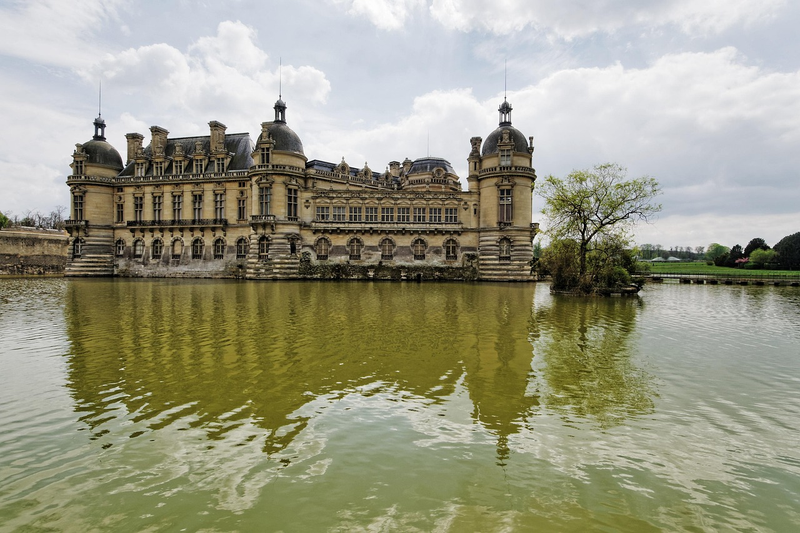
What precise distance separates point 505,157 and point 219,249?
3517 cm

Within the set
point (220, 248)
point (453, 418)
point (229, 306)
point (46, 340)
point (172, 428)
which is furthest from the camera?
point (220, 248)

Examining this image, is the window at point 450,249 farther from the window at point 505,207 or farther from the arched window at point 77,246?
the arched window at point 77,246

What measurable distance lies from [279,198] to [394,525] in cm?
4551

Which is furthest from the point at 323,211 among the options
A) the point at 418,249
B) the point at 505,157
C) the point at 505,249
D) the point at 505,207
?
the point at 505,157

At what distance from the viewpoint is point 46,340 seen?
13.4 metres

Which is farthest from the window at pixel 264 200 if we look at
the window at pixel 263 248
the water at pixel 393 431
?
the water at pixel 393 431

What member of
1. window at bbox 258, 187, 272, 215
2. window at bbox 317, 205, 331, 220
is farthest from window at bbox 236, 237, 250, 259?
window at bbox 317, 205, 331, 220

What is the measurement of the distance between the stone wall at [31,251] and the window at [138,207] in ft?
53.2

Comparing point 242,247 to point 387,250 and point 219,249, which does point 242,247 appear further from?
point 387,250

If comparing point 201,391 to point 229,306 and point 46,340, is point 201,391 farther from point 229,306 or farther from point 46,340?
point 229,306

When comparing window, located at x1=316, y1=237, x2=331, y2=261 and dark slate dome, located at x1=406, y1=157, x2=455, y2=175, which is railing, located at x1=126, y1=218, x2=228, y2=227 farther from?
dark slate dome, located at x1=406, y1=157, x2=455, y2=175

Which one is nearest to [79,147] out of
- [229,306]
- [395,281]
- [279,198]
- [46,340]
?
[279,198]

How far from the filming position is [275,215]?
47.0 meters

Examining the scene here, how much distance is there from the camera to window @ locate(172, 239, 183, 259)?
174ft
